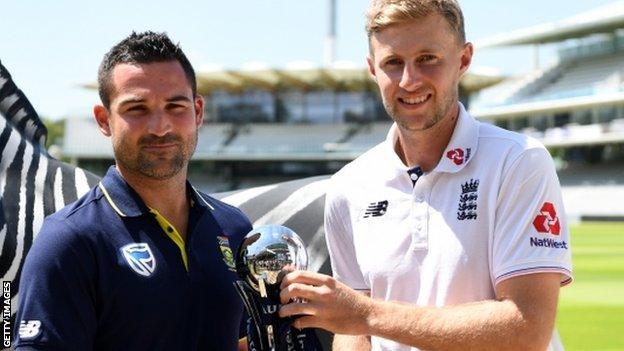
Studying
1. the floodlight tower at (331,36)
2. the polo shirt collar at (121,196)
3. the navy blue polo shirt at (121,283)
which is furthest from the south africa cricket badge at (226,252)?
the floodlight tower at (331,36)

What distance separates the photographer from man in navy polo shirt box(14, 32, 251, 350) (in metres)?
1.90

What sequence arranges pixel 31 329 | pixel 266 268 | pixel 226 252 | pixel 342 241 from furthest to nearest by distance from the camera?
pixel 342 241, pixel 226 252, pixel 31 329, pixel 266 268

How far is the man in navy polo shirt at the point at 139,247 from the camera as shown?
190 centimetres

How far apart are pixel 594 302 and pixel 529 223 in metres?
8.32

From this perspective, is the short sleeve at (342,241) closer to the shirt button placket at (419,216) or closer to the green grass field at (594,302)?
the shirt button placket at (419,216)

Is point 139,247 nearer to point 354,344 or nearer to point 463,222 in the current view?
point 354,344

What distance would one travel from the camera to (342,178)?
2551 mm

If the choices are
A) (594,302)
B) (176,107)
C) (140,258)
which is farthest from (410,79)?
(594,302)

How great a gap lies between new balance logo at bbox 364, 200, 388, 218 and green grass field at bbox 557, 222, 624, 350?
4.92 metres

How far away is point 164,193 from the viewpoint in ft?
7.18

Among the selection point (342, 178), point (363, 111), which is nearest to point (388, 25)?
point (342, 178)

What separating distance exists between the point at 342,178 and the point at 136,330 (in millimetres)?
832

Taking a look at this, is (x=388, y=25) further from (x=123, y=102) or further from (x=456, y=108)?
(x=123, y=102)
